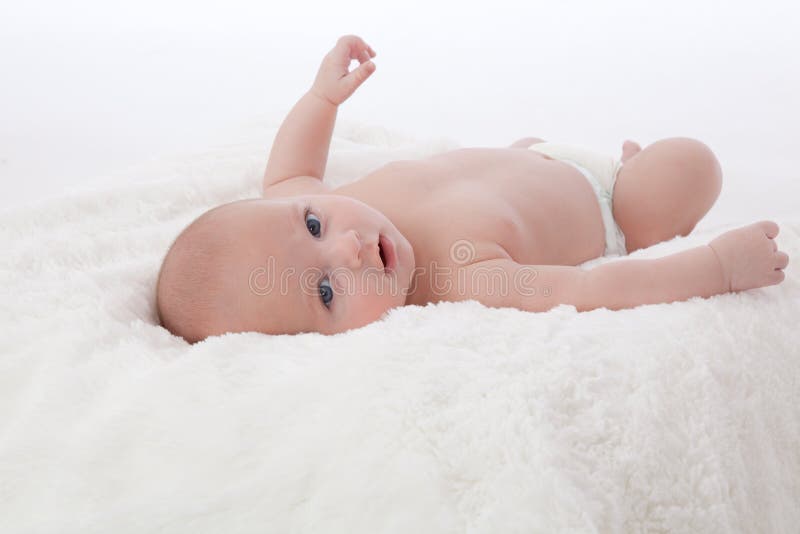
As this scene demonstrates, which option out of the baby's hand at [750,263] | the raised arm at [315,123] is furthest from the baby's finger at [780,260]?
the raised arm at [315,123]

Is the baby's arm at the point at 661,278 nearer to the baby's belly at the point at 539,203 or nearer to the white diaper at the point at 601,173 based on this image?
the baby's belly at the point at 539,203

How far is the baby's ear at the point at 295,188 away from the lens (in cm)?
156

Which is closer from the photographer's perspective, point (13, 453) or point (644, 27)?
point (13, 453)

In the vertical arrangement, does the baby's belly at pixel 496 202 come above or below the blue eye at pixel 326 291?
above

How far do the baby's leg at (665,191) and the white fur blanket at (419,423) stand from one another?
1.70ft

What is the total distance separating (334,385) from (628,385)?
12.5 inches

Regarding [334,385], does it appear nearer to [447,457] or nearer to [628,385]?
[447,457]

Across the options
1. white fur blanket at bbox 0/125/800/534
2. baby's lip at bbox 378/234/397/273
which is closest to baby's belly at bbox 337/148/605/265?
baby's lip at bbox 378/234/397/273

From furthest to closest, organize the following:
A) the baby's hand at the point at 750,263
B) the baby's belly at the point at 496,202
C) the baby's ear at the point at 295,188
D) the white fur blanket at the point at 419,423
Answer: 1. the baby's ear at the point at 295,188
2. the baby's belly at the point at 496,202
3. the baby's hand at the point at 750,263
4. the white fur blanket at the point at 419,423

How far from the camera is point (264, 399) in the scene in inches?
33.1

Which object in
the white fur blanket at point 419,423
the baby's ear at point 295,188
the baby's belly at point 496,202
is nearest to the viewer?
the white fur blanket at point 419,423

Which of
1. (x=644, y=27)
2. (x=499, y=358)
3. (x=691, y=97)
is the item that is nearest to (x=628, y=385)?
(x=499, y=358)

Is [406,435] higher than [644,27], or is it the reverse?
[644,27]

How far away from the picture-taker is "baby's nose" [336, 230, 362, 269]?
115cm
